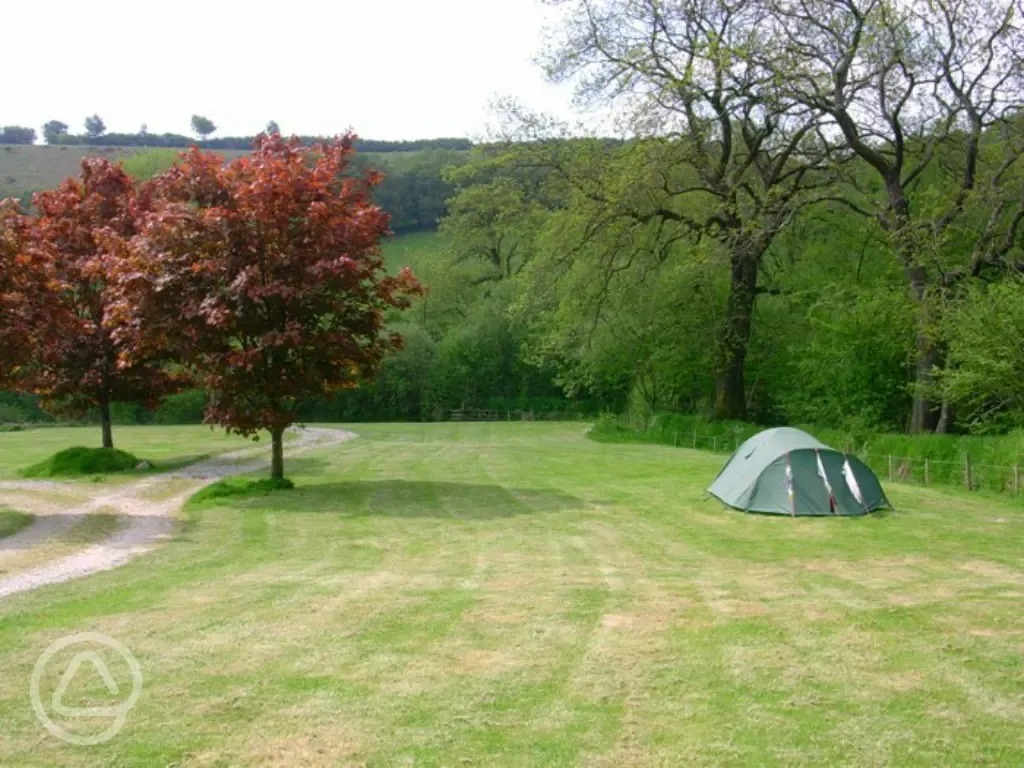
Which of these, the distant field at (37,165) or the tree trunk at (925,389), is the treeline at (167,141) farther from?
the tree trunk at (925,389)

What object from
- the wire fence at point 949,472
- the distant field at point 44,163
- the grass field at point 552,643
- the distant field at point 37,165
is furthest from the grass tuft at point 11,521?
the distant field at point 37,165

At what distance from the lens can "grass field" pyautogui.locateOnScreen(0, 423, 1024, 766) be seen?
5.38 metres

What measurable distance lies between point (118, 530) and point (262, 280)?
6.35 metres

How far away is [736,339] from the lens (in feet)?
113

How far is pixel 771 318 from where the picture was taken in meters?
39.3

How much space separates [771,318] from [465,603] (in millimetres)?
32689

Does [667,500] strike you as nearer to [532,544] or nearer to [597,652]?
[532,544]

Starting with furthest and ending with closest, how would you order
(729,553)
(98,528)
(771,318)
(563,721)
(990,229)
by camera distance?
(771,318)
(990,229)
(98,528)
(729,553)
(563,721)

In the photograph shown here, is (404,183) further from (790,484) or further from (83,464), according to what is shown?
(790,484)

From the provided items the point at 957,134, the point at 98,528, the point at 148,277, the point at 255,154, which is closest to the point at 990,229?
the point at 957,134

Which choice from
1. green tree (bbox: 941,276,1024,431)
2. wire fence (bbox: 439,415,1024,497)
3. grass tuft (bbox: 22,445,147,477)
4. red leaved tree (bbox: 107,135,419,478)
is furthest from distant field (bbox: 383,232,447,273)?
green tree (bbox: 941,276,1024,431)

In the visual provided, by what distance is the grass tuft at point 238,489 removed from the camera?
18.8 metres

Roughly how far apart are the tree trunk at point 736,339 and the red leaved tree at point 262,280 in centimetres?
1667

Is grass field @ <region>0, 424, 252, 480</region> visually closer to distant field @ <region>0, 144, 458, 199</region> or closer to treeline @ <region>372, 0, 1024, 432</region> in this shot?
treeline @ <region>372, 0, 1024, 432</region>
